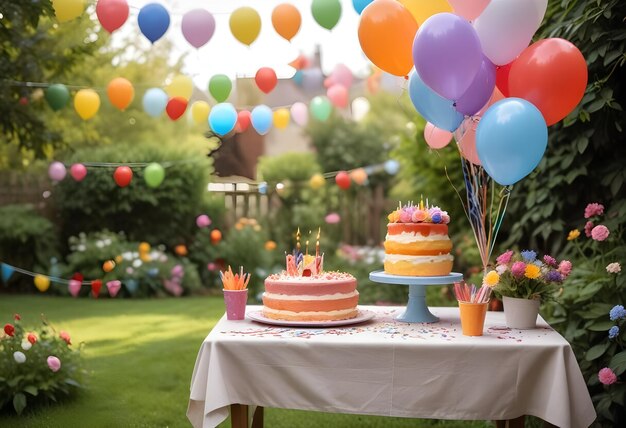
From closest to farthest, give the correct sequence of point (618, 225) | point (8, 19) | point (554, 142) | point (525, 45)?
point (525, 45) → point (618, 225) → point (554, 142) → point (8, 19)

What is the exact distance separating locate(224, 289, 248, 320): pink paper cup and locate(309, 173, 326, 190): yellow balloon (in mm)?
5216

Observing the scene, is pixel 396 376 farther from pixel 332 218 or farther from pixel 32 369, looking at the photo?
pixel 332 218

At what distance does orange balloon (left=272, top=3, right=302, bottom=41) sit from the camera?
473cm

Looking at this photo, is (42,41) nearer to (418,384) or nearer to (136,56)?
(418,384)

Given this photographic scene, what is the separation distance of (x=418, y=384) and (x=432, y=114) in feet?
3.29

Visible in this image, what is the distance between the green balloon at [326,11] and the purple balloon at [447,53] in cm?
240

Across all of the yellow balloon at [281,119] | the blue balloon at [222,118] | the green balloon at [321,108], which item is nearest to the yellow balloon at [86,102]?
the blue balloon at [222,118]

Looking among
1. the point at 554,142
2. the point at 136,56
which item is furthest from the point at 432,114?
the point at 136,56

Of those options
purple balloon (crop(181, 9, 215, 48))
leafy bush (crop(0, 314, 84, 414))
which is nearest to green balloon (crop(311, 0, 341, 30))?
purple balloon (crop(181, 9, 215, 48))

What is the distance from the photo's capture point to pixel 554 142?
3.93 m

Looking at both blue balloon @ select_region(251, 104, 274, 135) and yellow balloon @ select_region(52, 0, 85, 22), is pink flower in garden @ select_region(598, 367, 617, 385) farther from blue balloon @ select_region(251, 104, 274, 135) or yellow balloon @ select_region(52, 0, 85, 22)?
blue balloon @ select_region(251, 104, 274, 135)

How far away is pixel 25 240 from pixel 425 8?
598 cm

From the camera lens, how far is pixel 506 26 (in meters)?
2.51

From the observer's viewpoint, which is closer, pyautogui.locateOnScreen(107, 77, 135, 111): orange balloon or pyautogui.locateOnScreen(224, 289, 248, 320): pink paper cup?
pyautogui.locateOnScreen(224, 289, 248, 320): pink paper cup
